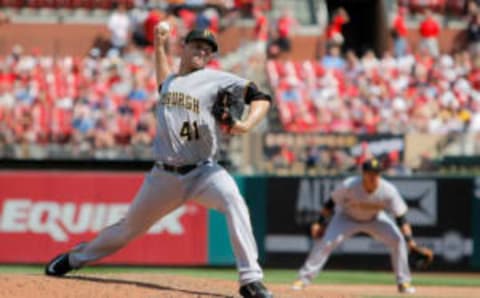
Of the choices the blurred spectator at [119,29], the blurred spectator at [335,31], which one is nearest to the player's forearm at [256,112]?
the blurred spectator at [119,29]

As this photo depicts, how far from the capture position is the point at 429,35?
2459 cm

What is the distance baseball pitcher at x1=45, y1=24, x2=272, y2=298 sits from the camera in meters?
8.88

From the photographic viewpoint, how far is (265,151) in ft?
63.4

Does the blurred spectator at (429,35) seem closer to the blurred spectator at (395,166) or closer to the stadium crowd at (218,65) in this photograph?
the stadium crowd at (218,65)

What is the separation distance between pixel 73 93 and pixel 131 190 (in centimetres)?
328

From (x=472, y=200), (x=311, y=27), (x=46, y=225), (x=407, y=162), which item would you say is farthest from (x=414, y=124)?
(x=46, y=225)

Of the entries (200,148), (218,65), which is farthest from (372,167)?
(218,65)

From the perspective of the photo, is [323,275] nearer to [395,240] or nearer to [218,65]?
[395,240]

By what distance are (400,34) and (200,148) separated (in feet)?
53.0

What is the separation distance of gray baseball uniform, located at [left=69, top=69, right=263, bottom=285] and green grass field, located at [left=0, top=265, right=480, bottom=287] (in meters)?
7.13

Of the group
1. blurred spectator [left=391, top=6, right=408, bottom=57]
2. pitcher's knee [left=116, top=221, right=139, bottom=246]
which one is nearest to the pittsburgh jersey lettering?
pitcher's knee [left=116, top=221, right=139, bottom=246]

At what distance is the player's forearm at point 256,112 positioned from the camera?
8766 millimetres

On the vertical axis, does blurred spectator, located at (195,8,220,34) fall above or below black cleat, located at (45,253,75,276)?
above

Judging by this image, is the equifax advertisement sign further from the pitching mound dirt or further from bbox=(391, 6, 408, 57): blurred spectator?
the pitching mound dirt
